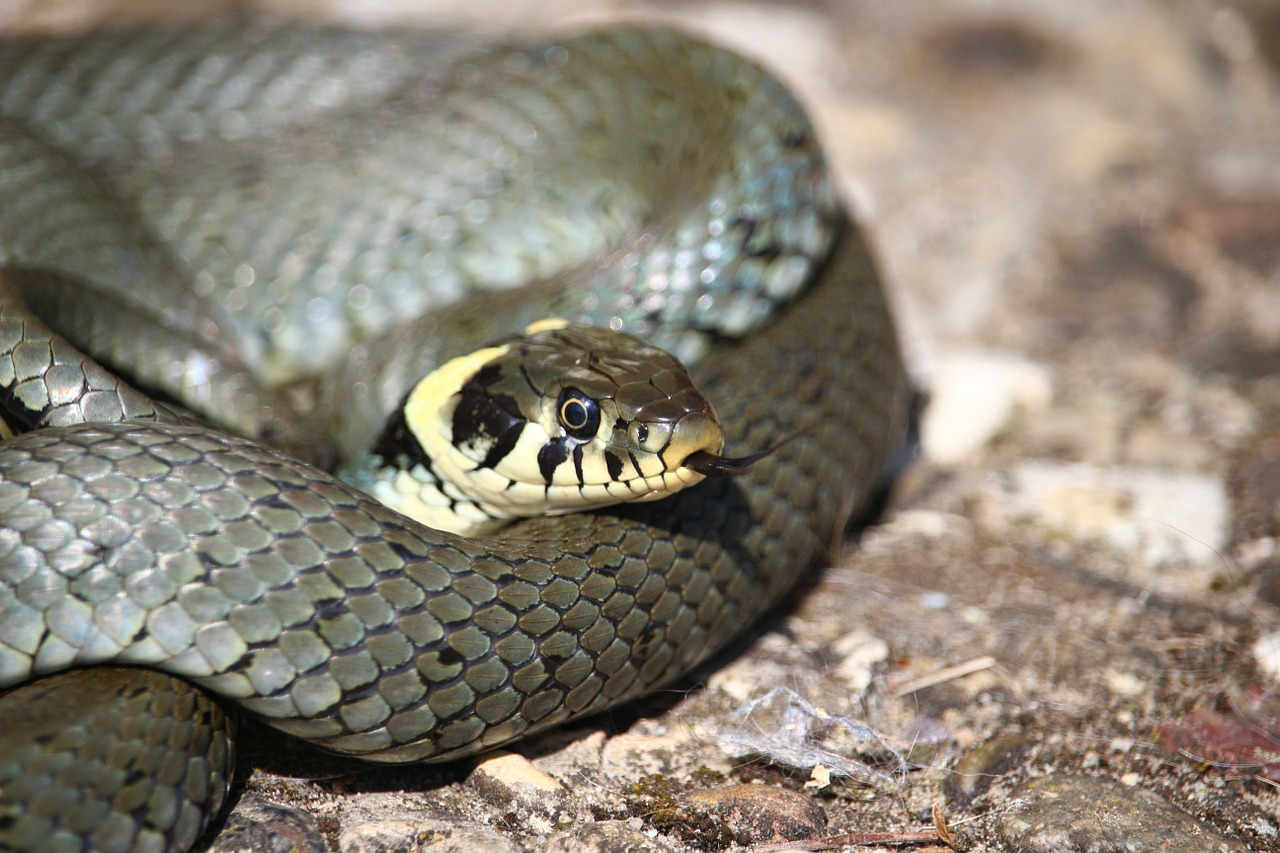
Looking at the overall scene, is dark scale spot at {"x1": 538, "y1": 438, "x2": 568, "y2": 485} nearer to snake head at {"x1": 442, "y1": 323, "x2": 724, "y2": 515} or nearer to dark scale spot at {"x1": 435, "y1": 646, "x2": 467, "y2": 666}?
snake head at {"x1": 442, "y1": 323, "x2": 724, "y2": 515}

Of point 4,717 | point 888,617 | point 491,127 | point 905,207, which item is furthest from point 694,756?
point 905,207

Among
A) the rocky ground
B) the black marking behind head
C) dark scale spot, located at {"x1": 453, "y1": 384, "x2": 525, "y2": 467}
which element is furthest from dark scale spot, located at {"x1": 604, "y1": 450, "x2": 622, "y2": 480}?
the rocky ground

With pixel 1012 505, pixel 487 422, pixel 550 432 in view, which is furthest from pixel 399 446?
pixel 1012 505

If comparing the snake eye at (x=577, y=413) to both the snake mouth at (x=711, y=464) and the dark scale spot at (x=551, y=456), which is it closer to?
the dark scale spot at (x=551, y=456)

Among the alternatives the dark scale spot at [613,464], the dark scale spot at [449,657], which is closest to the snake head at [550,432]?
the dark scale spot at [613,464]

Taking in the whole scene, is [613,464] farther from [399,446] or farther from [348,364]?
[348,364]

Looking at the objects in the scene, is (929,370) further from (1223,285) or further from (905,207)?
(1223,285)
